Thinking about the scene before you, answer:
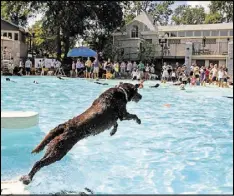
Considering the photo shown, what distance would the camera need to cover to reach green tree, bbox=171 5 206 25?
67312 millimetres

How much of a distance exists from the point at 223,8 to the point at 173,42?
1931 centimetres

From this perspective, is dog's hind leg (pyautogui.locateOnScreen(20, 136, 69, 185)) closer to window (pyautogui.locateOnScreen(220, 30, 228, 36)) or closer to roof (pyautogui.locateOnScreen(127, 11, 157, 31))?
roof (pyautogui.locateOnScreen(127, 11, 157, 31))

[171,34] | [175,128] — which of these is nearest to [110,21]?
[171,34]

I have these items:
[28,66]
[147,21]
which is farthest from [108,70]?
[147,21]

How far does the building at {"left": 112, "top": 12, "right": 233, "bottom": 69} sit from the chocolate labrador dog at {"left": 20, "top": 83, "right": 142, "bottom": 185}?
3262 cm

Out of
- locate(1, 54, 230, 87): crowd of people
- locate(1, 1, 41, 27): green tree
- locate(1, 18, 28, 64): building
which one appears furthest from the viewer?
locate(1, 1, 41, 27): green tree

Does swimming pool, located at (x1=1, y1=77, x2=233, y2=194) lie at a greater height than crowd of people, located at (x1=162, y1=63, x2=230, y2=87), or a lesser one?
lesser

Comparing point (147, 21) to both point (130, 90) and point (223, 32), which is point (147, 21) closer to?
point (223, 32)

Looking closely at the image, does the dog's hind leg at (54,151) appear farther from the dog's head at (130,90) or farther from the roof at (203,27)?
the roof at (203,27)

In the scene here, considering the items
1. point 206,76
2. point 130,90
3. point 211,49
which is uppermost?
point 211,49

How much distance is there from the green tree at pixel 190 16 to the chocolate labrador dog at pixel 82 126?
64753 millimetres

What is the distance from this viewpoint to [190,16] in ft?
224

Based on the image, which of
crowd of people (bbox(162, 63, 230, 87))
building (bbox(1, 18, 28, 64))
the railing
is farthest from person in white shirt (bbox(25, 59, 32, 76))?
the railing

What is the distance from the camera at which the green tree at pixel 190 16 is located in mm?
67312
